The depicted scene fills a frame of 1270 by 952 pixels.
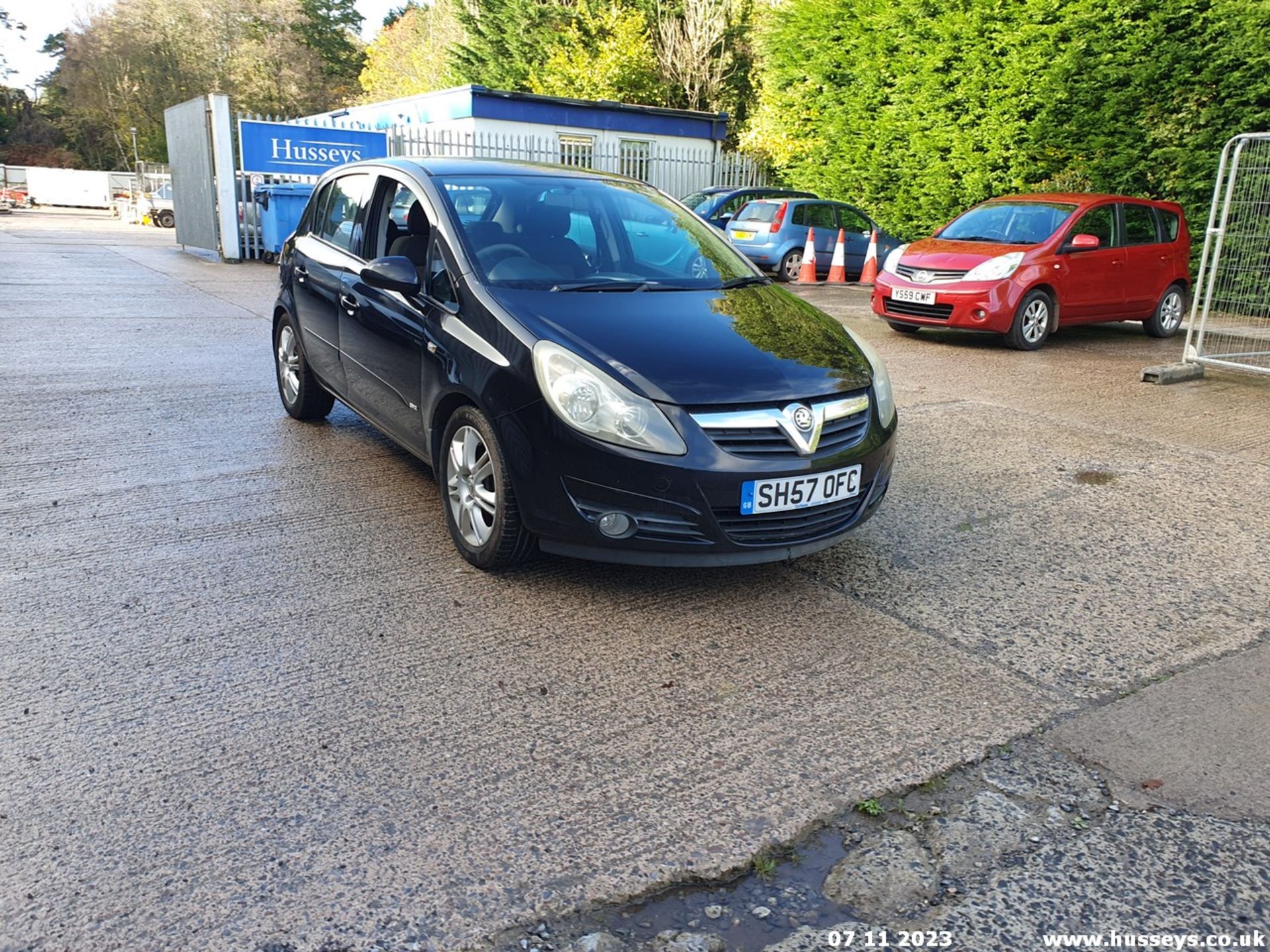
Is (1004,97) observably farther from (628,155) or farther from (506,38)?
(506,38)

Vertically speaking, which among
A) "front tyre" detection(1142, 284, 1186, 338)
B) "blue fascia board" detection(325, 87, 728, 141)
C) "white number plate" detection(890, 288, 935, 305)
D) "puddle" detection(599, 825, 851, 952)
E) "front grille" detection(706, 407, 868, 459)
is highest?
"blue fascia board" detection(325, 87, 728, 141)

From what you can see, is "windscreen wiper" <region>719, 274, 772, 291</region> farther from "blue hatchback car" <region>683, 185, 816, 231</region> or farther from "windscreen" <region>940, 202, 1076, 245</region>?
"blue hatchback car" <region>683, 185, 816, 231</region>

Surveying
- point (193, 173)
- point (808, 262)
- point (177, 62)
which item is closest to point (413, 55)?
point (177, 62)

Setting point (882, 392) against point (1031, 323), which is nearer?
point (882, 392)

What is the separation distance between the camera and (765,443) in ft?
12.0

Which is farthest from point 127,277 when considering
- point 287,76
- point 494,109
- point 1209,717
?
point 287,76

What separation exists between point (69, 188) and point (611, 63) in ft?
108

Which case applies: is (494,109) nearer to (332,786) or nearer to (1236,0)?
(1236,0)

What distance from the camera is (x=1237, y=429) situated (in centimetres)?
711

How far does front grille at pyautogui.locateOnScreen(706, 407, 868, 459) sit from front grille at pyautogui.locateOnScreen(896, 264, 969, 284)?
6975mm

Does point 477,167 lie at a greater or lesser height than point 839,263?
greater

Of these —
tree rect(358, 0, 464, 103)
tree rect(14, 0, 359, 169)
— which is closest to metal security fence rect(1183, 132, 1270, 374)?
tree rect(358, 0, 464, 103)

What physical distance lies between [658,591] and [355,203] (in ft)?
9.47

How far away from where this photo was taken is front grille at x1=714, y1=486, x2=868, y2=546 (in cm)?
363
